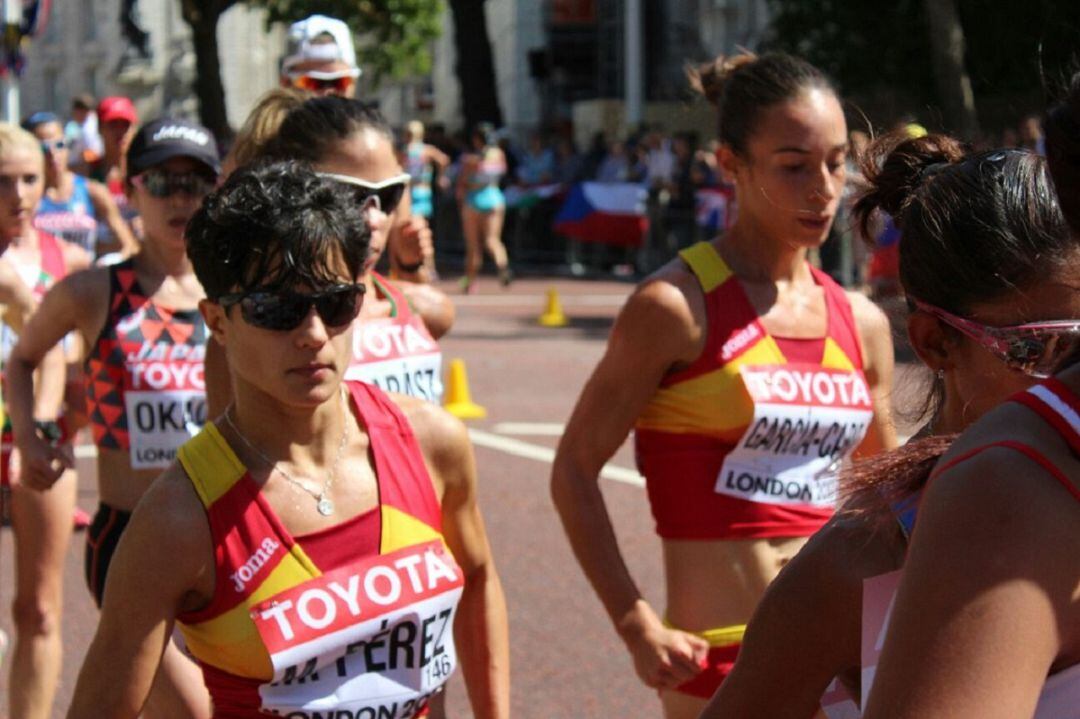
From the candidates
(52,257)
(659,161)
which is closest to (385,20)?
(659,161)

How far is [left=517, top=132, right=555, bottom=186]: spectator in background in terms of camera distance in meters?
28.0

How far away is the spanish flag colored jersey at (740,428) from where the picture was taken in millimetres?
4031

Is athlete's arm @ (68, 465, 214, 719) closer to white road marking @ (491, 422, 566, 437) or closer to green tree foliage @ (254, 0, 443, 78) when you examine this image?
white road marking @ (491, 422, 566, 437)

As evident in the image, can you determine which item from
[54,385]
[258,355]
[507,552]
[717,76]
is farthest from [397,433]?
[507,552]

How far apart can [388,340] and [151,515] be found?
5.24ft

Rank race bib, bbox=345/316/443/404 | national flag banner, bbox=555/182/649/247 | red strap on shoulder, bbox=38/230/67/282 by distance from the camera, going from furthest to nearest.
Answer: national flag banner, bbox=555/182/649/247 < red strap on shoulder, bbox=38/230/67/282 < race bib, bbox=345/316/443/404

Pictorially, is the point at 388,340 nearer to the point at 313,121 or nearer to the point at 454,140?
the point at 313,121

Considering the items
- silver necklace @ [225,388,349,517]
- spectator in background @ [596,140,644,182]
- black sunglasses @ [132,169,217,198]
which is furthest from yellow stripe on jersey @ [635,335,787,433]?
spectator in background @ [596,140,644,182]

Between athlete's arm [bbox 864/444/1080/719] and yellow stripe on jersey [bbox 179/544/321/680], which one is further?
yellow stripe on jersey [bbox 179/544/321/680]

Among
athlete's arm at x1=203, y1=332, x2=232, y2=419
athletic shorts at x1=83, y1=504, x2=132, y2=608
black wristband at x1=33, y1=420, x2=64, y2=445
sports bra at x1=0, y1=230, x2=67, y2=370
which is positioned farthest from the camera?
sports bra at x1=0, y1=230, x2=67, y2=370

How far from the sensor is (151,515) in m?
2.99

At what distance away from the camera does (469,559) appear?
136 inches

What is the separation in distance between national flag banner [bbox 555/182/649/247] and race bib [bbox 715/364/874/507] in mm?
20574

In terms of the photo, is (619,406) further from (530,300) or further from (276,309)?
(530,300)
